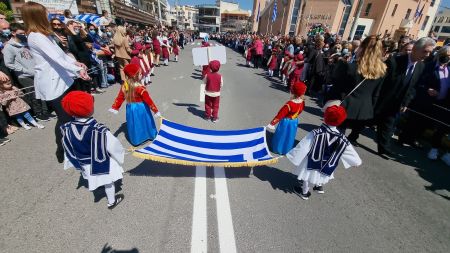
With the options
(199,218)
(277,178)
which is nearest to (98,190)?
(199,218)

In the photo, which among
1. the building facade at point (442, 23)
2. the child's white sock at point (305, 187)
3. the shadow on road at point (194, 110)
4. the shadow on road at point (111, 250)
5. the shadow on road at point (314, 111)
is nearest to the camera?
the shadow on road at point (111, 250)

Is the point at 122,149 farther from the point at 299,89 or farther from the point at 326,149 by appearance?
the point at 299,89

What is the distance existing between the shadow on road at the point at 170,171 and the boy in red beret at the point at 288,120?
920 mm

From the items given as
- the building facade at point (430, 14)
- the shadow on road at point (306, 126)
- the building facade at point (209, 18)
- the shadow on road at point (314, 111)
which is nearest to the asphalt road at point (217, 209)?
the shadow on road at point (306, 126)

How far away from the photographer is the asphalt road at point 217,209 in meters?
2.36

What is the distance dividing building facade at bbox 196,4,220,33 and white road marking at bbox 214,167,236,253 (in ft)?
371

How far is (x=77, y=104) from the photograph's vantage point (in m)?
2.20

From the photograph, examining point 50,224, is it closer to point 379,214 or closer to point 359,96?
point 379,214

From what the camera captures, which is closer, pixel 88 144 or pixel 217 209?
pixel 88 144

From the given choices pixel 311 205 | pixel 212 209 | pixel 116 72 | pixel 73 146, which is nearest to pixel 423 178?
pixel 311 205

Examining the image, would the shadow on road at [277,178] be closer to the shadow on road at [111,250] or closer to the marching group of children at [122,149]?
the marching group of children at [122,149]

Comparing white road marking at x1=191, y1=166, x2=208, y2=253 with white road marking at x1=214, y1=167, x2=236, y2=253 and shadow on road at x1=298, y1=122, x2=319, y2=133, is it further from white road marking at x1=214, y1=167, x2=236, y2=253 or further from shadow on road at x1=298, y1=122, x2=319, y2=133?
shadow on road at x1=298, y1=122, x2=319, y2=133

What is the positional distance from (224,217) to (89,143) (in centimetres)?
182

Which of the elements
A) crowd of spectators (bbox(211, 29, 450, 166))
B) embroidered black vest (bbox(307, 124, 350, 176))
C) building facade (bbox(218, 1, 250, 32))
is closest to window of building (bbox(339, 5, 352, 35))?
crowd of spectators (bbox(211, 29, 450, 166))
